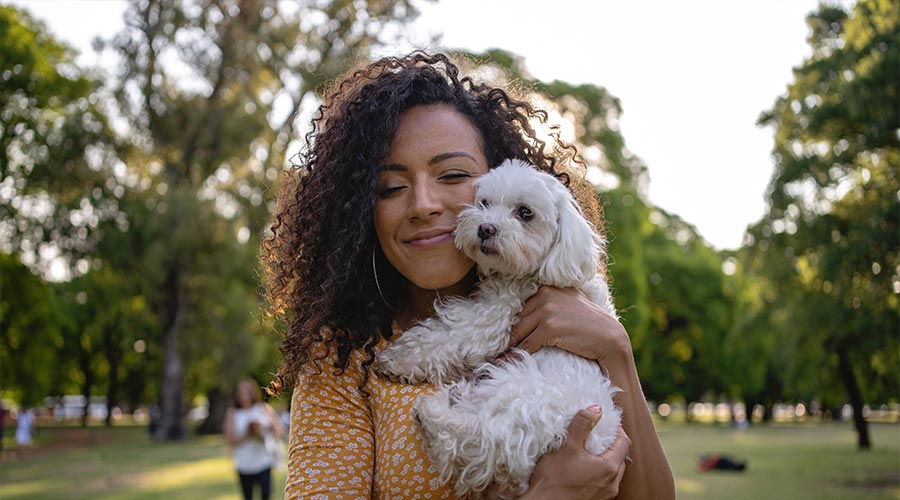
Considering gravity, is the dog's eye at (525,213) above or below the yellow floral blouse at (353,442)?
above

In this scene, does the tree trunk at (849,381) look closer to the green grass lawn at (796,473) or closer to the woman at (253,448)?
the green grass lawn at (796,473)

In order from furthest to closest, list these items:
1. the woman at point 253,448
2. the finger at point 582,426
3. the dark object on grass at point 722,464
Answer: the dark object on grass at point 722,464 < the woman at point 253,448 < the finger at point 582,426

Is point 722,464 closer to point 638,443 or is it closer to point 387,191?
point 638,443

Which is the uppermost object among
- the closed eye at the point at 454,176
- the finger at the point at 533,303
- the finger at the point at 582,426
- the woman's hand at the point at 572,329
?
the closed eye at the point at 454,176

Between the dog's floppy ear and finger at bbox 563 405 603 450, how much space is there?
0.50m

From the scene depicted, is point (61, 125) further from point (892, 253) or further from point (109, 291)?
point (892, 253)

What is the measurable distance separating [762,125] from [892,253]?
519 centimetres

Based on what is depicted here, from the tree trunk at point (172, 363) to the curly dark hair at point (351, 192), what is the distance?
26.4 metres

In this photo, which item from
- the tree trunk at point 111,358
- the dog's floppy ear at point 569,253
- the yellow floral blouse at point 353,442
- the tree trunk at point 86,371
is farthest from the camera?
the tree trunk at point 86,371

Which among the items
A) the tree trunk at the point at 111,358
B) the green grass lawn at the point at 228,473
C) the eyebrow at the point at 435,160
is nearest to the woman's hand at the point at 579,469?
the eyebrow at the point at 435,160

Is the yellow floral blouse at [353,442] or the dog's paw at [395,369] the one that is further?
the dog's paw at [395,369]

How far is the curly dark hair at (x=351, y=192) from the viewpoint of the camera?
8.47 feet

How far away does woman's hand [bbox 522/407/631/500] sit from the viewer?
2236 millimetres

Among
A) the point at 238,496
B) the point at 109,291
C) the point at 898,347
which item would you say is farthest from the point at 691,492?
the point at 109,291
